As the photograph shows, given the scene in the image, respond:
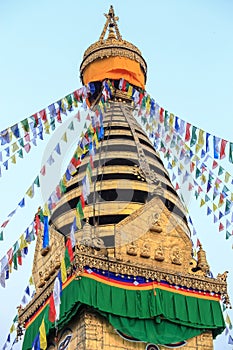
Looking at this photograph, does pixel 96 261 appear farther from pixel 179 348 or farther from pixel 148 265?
pixel 179 348

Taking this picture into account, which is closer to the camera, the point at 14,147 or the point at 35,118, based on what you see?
the point at 14,147

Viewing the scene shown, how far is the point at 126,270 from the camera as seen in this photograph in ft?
54.2

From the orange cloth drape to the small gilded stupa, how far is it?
300 centimetres

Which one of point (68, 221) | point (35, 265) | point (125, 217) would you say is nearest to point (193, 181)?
point (125, 217)

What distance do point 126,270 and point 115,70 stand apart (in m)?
8.62

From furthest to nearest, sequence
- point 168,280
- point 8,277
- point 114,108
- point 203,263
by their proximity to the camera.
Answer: point 114,108 → point 203,263 → point 168,280 → point 8,277

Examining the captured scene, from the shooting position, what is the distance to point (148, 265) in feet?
55.4

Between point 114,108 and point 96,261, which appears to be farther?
point 114,108

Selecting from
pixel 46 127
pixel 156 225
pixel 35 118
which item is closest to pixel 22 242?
pixel 35 118

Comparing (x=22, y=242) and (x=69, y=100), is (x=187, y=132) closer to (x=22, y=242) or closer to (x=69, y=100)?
(x=69, y=100)

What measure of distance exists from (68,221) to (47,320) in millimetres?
3031

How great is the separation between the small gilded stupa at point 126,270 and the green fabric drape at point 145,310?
0.02m

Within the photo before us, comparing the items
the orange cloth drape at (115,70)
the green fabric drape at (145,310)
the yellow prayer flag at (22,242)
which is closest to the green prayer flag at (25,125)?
the yellow prayer flag at (22,242)

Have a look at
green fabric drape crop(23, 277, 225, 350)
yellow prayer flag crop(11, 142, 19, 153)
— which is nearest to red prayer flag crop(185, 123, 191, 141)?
green fabric drape crop(23, 277, 225, 350)
